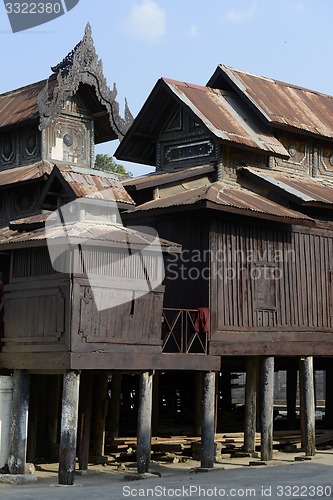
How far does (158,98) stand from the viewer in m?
28.1

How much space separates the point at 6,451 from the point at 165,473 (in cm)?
394

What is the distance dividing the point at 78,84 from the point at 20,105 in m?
2.04

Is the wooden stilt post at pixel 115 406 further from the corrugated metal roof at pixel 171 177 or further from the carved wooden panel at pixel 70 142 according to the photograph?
the carved wooden panel at pixel 70 142

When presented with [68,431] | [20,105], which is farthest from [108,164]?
[68,431]

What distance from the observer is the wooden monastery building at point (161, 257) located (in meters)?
21.2

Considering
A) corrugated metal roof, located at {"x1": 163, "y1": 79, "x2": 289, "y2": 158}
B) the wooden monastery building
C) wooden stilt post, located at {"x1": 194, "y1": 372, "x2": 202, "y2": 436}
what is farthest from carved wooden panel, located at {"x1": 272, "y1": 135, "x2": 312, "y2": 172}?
wooden stilt post, located at {"x1": 194, "y1": 372, "x2": 202, "y2": 436}

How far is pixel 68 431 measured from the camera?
66.6 ft

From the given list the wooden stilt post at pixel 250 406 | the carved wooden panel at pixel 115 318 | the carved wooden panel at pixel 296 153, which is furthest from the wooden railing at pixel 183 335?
the carved wooden panel at pixel 296 153

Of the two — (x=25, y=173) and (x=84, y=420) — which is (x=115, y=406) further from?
(x=25, y=173)

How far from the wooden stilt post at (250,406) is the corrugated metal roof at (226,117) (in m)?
5.52

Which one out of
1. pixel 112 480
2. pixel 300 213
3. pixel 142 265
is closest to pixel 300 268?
pixel 300 213

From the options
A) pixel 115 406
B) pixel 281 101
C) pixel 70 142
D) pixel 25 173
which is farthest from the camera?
pixel 70 142

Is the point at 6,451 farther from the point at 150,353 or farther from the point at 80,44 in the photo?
the point at 80,44

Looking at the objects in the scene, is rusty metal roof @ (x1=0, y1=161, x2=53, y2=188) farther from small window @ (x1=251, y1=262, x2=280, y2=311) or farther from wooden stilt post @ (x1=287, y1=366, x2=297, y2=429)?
wooden stilt post @ (x1=287, y1=366, x2=297, y2=429)
